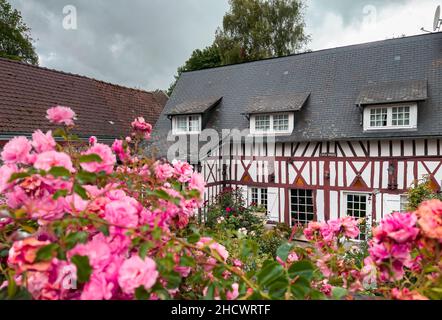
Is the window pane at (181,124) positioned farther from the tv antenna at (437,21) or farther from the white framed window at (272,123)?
the tv antenna at (437,21)

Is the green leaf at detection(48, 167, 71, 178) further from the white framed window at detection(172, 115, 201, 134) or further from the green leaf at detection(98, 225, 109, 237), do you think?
the white framed window at detection(172, 115, 201, 134)

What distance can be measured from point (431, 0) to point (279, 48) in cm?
961

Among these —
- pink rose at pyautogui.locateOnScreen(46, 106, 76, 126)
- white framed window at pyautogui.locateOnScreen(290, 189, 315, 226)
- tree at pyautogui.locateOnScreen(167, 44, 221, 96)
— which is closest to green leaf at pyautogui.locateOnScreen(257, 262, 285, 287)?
pink rose at pyautogui.locateOnScreen(46, 106, 76, 126)

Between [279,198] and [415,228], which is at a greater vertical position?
[415,228]

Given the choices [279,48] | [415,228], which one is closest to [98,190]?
[415,228]

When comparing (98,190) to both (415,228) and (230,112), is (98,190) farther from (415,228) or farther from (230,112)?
(230,112)

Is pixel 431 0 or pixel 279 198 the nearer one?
pixel 279 198

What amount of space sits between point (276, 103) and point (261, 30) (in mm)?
11176

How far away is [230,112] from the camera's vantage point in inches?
458

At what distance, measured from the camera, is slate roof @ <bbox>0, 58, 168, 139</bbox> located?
10.2 metres

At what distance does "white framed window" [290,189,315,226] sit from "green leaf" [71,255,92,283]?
9.14 metres

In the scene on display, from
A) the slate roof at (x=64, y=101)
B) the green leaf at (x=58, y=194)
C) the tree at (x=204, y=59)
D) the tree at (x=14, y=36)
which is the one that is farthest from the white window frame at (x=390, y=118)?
the tree at (x=14, y=36)

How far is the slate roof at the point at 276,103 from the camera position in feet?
32.0

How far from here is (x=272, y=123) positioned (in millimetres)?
10031
